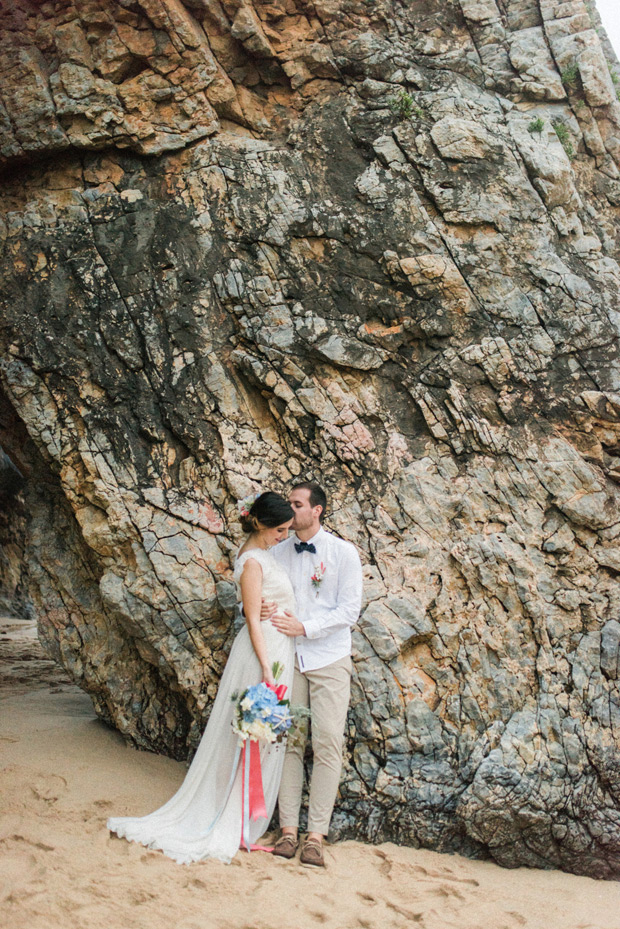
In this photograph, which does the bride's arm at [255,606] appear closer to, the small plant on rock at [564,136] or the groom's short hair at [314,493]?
the groom's short hair at [314,493]

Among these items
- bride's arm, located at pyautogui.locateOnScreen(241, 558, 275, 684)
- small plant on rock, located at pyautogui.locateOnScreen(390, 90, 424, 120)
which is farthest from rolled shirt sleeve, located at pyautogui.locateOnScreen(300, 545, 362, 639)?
small plant on rock, located at pyautogui.locateOnScreen(390, 90, 424, 120)

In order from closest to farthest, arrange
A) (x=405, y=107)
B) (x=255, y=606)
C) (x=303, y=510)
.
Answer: (x=255, y=606) < (x=303, y=510) < (x=405, y=107)

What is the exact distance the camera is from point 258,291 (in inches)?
241

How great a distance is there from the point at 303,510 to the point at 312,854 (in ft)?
7.31

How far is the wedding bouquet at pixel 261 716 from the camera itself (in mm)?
4359

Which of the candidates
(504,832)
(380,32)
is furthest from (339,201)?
(504,832)

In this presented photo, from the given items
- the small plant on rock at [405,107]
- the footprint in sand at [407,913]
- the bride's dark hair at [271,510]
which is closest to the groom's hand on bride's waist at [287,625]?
the bride's dark hair at [271,510]

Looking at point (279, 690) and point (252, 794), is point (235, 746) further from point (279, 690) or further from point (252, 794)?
point (279, 690)

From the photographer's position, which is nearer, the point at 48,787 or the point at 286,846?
the point at 286,846

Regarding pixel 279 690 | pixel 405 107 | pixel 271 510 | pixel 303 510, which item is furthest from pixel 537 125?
pixel 279 690

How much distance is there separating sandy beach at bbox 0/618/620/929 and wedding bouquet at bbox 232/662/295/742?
764mm

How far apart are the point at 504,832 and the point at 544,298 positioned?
426 cm

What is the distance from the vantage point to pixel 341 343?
236 inches

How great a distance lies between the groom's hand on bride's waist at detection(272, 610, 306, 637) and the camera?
188 inches
